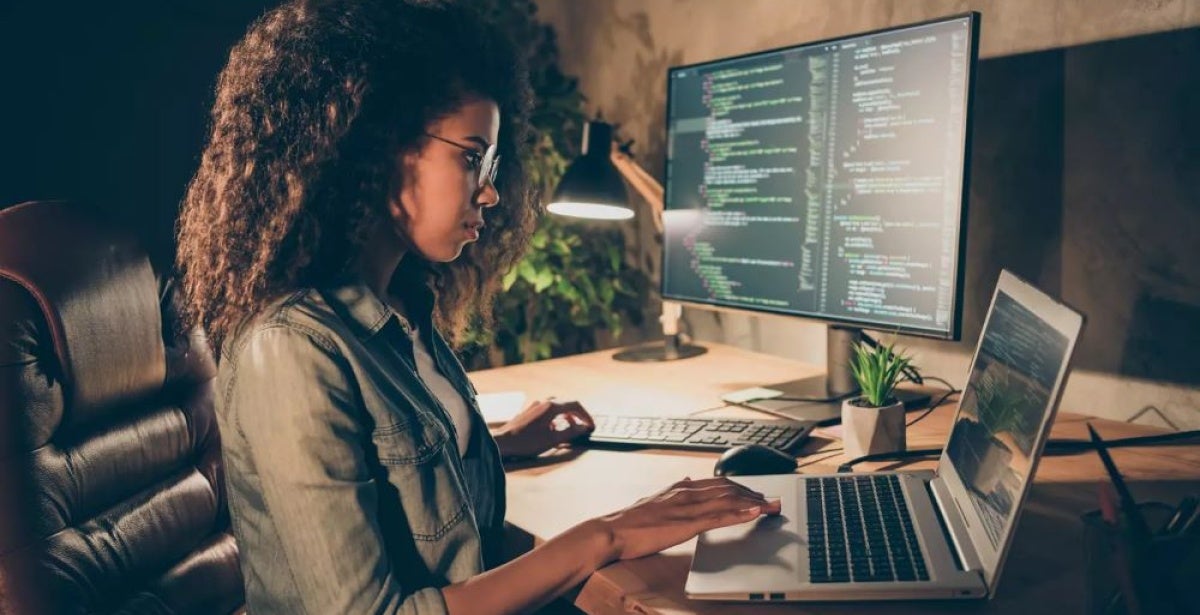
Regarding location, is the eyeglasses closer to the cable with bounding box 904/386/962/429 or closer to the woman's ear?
the woman's ear

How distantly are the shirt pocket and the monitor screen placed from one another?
730 mm

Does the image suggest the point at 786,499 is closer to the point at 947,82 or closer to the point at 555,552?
the point at 555,552

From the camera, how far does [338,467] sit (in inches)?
31.1

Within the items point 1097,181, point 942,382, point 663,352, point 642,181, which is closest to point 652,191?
point 642,181

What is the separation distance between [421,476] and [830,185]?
0.83 m

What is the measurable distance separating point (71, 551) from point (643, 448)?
2.28 ft

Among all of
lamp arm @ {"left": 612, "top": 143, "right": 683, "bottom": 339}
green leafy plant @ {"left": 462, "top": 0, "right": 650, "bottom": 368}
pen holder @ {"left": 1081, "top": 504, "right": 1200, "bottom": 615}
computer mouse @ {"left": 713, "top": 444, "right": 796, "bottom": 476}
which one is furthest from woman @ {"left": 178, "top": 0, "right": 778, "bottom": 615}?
green leafy plant @ {"left": 462, "top": 0, "right": 650, "bottom": 368}

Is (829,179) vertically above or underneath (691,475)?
above

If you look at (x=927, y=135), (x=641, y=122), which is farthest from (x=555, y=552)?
(x=641, y=122)

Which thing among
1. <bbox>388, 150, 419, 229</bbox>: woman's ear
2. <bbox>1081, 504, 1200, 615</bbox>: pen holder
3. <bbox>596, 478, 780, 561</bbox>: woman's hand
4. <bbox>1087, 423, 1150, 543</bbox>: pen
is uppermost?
<bbox>388, 150, 419, 229</bbox>: woman's ear

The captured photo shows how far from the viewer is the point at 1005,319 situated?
3.07 ft

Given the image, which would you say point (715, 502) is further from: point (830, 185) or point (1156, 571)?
point (830, 185)

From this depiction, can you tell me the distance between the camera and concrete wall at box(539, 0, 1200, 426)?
1.25 meters

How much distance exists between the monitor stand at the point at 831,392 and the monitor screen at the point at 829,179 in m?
0.09
